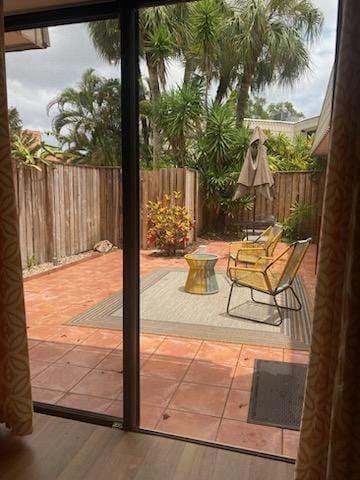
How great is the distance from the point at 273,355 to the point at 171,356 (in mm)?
662

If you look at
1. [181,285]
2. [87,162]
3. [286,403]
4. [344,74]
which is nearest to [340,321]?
[344,74]

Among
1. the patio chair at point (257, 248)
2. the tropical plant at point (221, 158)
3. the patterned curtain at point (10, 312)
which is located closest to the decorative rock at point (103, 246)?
the patterned curtain at point (10, 312)

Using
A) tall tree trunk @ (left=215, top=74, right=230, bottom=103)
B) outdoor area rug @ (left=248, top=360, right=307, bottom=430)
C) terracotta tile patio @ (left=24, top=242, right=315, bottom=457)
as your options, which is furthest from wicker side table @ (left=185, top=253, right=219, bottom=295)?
tall tree trunk @ (left=215, top=74, right=230, bottom=103)

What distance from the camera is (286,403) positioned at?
6.58 feet

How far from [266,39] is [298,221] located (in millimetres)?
2808

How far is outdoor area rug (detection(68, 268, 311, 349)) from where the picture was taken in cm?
283

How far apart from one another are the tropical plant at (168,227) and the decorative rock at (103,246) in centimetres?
211

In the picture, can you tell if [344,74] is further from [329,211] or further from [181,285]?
[181,285]

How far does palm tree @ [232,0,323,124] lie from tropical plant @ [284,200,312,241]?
1547 millimetres

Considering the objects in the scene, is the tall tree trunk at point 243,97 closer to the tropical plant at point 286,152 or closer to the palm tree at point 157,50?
the tropical plant at point 286,152

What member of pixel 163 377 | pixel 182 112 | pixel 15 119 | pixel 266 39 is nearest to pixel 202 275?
pixel 163 377

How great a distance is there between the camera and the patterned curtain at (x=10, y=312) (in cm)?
145

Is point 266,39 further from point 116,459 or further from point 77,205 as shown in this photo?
Answer: point 116,459

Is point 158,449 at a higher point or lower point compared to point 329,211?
lower
